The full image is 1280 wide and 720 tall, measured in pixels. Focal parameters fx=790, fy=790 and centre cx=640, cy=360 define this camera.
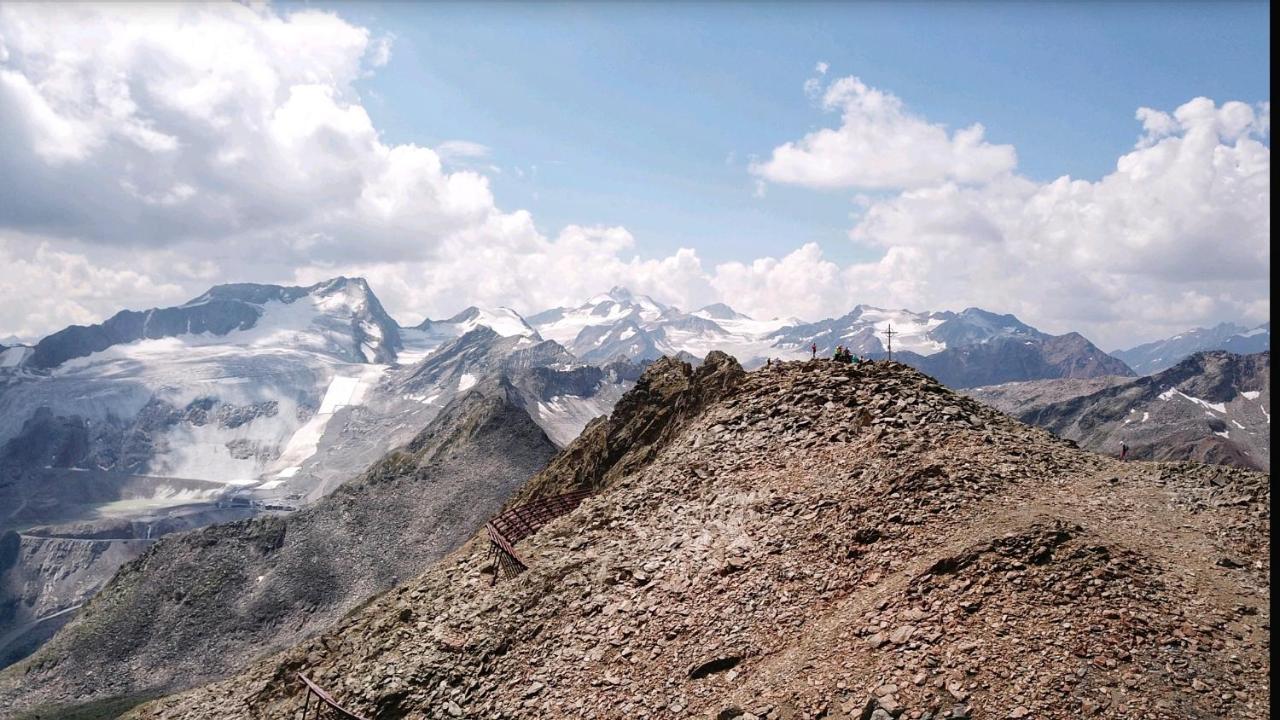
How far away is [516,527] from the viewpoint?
39375 millimetres

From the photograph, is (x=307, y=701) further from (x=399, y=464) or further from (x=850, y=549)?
(x=399, y=464)

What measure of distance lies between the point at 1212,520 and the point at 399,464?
125282 mm

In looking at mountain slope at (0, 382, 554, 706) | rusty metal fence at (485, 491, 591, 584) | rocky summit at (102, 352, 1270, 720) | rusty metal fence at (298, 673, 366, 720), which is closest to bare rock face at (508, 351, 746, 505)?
rusty metal fence at (485, 491, 591, 584)

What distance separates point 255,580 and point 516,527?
85.4m

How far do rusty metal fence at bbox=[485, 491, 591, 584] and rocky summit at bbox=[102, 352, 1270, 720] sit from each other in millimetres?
848

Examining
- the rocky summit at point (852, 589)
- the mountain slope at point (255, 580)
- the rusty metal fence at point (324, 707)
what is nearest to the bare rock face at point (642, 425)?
the rocky summit at point (852, 589)

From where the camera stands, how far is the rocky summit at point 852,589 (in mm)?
17734

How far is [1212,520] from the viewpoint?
79.2 feet

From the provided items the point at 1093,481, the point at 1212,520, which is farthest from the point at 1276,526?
the point at 1093,481

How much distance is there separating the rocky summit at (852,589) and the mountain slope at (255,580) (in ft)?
227

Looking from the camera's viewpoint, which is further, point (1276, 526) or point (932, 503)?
point (932, 503)

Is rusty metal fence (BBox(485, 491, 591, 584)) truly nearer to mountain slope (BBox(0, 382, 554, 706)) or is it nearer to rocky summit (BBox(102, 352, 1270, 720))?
rocky summit (BBox(102, 352, 1270, 720))

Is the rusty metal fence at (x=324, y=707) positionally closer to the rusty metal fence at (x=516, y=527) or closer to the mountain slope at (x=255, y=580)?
the rusty metal fence at (x=516, y=527)

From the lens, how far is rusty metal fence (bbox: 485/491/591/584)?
33188 mm
